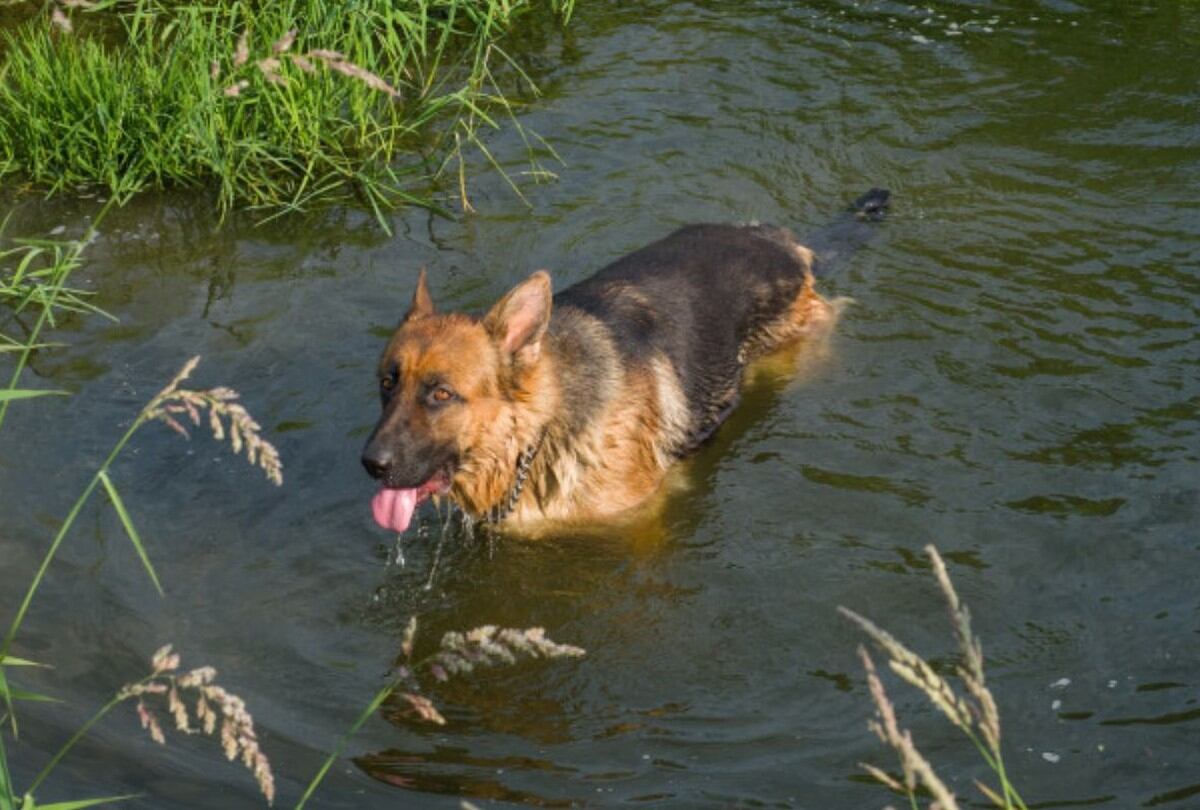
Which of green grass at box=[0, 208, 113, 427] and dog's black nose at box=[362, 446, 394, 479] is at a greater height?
dog's black nose at box=[362, 446, 394, 479]

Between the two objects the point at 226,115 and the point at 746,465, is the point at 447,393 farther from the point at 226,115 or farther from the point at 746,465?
the point at 226,115

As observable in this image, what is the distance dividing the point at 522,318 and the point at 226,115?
10.8ft

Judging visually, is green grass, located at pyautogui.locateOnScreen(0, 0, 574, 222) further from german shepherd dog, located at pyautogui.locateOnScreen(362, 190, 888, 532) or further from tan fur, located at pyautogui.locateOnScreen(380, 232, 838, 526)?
tan fur, located at pyautogui.locateOnScreen(380, 232, 838, 526)

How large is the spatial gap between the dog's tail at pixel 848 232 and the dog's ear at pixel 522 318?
8.08 feet

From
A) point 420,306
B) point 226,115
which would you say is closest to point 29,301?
point 226,115

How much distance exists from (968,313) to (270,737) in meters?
4.11

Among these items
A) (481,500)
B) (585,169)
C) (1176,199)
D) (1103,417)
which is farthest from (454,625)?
(1176,199)

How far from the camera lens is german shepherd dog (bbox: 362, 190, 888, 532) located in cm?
579

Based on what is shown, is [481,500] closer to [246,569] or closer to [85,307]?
[246,569]

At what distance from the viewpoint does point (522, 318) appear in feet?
19.5

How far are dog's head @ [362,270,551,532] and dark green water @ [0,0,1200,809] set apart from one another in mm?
508

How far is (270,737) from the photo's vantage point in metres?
5.05

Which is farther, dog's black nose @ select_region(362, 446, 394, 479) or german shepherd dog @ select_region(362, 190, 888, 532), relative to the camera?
german shepherd dog @ select_region(362, 190, 888, 532)

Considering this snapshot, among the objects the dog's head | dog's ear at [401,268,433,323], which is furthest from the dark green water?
dog's ear at [401,268,433,323]
